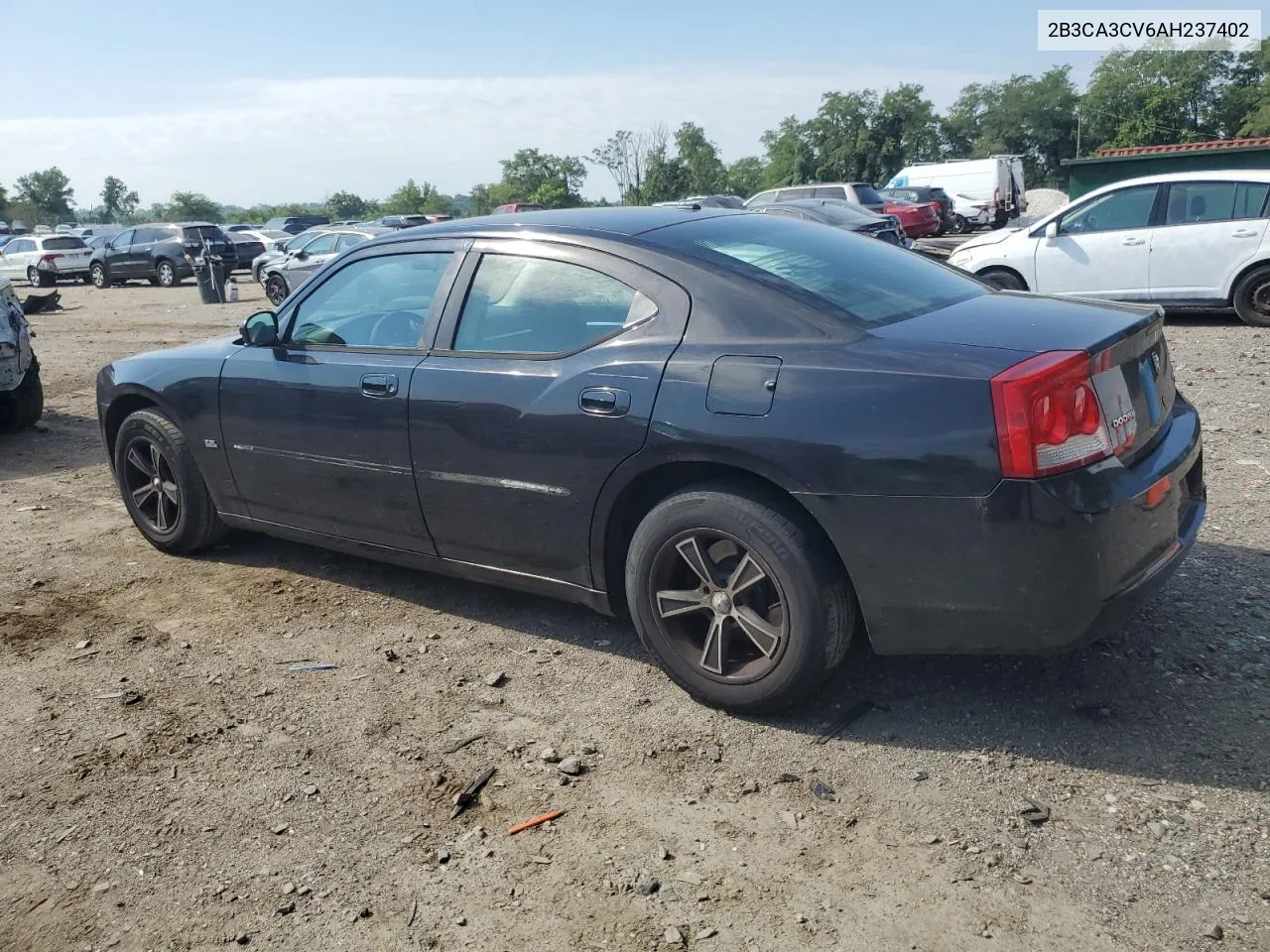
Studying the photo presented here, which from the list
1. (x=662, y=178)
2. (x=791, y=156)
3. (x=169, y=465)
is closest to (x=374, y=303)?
(x=169, y=465)

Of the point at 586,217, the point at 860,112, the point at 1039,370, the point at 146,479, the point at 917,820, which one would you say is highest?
the point at 860,112

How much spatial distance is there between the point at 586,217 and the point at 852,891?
2.68 metres

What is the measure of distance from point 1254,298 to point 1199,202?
3.70 feet

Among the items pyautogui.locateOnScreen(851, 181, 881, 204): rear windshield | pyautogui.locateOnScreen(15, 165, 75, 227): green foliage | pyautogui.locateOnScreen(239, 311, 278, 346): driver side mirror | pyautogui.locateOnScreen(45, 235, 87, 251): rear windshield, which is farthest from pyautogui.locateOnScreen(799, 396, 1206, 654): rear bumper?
pyautogui.locateOnScreen(15, 165, 75, 227): green foliage

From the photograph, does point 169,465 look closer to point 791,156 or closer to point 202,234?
point 202,234

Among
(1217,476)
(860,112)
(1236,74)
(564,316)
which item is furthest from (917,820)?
(1236,74)

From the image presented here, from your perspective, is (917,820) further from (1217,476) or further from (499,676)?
(1217,476)

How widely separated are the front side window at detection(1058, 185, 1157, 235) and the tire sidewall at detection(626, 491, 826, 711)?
9.72 m

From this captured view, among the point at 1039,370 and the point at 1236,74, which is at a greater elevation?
the point at 1236,74

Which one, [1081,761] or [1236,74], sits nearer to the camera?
[1081,761]

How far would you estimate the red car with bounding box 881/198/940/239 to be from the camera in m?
28.8

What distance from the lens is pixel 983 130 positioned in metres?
91.6

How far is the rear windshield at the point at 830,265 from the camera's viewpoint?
11.8 feet

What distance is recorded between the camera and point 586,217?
423 centimetres
